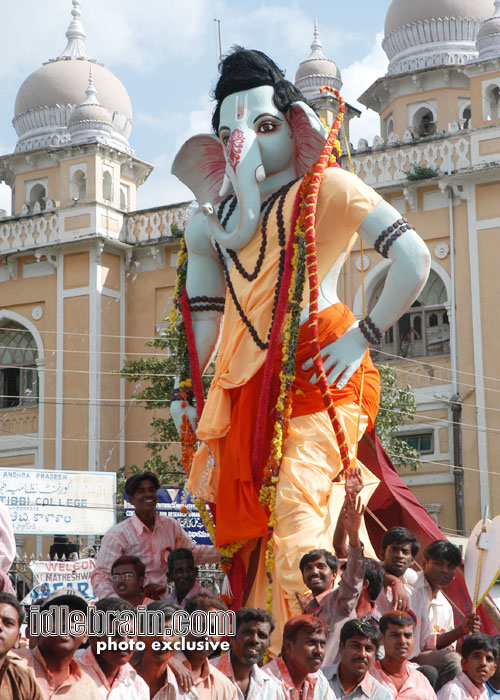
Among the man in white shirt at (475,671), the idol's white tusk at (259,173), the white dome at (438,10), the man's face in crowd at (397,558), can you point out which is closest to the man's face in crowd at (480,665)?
the man in white shirt at (475,671)

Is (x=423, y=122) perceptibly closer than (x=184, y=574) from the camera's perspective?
No

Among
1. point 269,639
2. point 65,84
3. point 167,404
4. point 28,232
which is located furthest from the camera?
point 65,84

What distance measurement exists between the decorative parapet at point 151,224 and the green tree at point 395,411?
5.92 meters

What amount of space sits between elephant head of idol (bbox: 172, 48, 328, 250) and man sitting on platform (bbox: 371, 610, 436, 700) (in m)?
2.39

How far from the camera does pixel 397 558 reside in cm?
688

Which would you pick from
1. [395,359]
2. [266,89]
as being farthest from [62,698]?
[395,359]

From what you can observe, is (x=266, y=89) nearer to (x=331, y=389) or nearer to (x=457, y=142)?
(x=331, y=389)

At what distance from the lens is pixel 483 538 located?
22.8 ft

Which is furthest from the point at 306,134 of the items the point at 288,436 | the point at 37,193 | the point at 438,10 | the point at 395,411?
the point at 37,193

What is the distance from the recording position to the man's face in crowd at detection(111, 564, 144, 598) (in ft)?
21.0

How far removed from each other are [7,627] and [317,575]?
223 cm

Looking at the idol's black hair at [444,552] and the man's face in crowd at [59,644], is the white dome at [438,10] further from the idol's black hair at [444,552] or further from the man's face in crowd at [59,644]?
the man's face in crowd at [59,644]

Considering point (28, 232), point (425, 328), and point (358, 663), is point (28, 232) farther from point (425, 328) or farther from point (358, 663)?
point (358, 663)

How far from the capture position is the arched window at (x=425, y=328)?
22047mm
